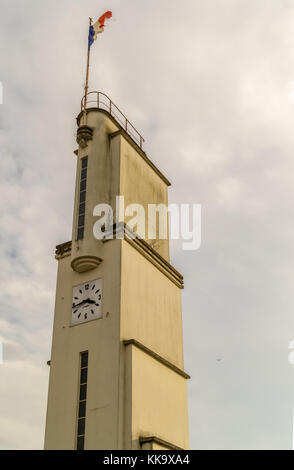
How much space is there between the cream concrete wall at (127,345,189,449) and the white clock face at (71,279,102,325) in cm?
274

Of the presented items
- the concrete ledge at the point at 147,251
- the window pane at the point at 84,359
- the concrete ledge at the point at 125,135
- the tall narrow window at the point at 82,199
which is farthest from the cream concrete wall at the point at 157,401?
the concrete ledge at the point at 125,135

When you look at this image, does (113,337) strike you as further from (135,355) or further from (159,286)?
(159,286)

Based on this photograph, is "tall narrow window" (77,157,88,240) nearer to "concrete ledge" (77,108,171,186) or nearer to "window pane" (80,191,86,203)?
"window pane" (80,191,86,203)

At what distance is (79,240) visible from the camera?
2658 cm

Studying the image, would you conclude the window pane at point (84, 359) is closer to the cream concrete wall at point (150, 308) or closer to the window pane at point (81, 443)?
the cream concrete wall at point (150, 308)

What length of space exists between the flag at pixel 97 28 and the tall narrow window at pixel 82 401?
1846 centimetres

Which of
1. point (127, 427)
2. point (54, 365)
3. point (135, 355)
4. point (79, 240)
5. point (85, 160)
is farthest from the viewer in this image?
point (85, 160)

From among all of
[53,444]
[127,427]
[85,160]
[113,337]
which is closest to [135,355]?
[113,337]

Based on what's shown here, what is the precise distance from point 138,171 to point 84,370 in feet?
38.1

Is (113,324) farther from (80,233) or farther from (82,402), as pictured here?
(80,233)

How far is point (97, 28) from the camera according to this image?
32469 millimetres

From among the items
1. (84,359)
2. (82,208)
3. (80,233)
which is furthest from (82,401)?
(82,208)

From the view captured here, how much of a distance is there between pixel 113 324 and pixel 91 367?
2041mm

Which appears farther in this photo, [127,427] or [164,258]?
[164,258]
